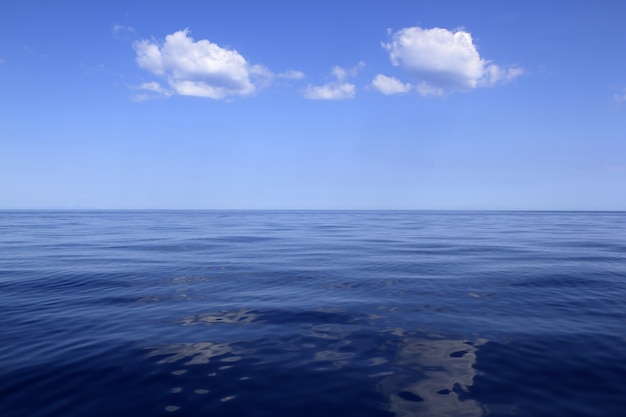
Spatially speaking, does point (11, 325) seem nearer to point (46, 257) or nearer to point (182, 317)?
point (182, 317)

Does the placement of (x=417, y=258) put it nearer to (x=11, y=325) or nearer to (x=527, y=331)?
(x=527, y=331)

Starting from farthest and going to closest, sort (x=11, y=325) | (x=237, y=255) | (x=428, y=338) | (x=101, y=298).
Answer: (x=237, y=255) → (x=101, y=298) → (x=11, y=325) → (x=428, y=338)

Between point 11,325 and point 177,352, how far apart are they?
534 cm

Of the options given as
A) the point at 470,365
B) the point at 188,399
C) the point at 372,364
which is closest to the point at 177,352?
the point at 188,399

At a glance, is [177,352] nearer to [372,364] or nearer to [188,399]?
[188,399]

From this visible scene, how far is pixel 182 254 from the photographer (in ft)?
78.8

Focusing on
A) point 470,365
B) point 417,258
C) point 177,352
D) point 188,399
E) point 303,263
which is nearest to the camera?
point 188,399

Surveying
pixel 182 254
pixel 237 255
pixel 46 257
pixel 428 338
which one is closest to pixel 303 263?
pixel 237 255

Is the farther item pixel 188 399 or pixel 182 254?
pixel 182 254

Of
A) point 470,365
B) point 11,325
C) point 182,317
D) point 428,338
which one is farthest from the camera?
point 182,317

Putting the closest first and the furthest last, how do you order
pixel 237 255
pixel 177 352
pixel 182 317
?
pixel 177 352, pixel 182 317, pixel 237 255

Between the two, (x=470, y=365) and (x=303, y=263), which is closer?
(x=470, y=365)

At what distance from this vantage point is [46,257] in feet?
71.9

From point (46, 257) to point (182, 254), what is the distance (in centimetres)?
791
